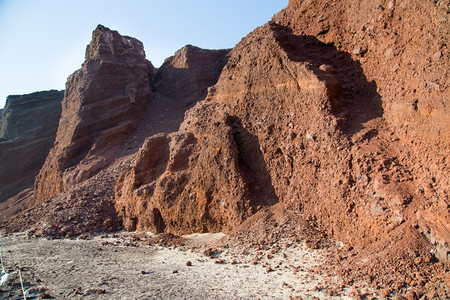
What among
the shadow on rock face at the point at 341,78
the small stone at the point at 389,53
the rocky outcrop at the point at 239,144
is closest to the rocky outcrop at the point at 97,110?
the rocky outcrop at the point at 239,144

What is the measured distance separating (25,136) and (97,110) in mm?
11017

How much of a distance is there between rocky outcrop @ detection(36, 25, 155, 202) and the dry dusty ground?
10357 mm

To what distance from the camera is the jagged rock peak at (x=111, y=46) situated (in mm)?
22719

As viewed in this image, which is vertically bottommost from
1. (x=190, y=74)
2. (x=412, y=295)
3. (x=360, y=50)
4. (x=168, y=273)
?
(x=412, y=295)

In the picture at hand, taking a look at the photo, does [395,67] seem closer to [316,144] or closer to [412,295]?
[316,144]

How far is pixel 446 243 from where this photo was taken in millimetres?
5141

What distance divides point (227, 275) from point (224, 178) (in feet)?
11.6

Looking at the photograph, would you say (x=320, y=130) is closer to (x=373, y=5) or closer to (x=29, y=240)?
(x=373, y=5)

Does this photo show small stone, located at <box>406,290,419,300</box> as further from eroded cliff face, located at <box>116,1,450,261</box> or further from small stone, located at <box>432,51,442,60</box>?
small stone, located at <box>432,51,442,60</box>

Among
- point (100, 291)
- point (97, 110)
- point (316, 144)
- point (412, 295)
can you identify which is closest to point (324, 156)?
point (316, 144)

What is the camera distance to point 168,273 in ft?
23.4

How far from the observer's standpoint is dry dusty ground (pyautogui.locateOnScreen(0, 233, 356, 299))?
19.4ft

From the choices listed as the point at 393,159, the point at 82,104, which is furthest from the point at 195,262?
the point at 82,104

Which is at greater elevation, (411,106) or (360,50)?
(360,50)
